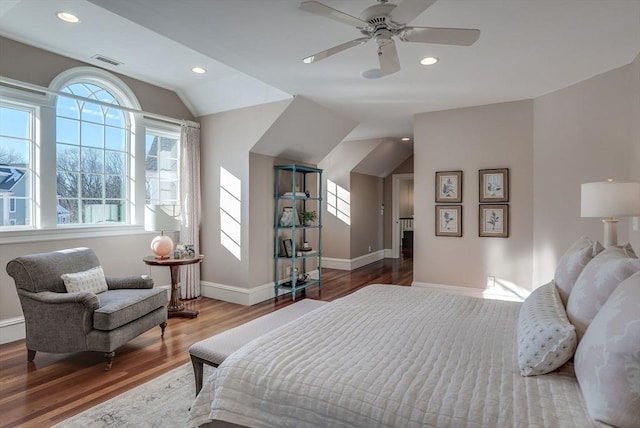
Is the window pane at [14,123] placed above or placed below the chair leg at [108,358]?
above

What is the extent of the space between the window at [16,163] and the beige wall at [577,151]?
562 centimetres

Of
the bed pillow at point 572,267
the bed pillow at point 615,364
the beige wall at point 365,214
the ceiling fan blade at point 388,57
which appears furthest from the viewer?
the beige wall at point 365,214

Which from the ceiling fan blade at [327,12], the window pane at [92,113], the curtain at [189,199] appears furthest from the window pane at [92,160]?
the ceiling fan blade at [327,12]

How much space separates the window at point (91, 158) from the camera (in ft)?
12.6

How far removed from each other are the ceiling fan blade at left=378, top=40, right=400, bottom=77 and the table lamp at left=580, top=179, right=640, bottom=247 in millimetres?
1656

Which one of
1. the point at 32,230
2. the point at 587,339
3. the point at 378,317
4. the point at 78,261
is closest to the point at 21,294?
the point at 78,261

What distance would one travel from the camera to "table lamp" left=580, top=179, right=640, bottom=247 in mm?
2334

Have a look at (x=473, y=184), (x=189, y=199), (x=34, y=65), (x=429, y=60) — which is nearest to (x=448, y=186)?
(x=473, y=184)

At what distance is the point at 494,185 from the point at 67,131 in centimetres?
510

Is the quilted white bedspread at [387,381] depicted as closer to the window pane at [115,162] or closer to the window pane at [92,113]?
the window pane at [115,162]

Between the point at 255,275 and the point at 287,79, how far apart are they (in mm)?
2531

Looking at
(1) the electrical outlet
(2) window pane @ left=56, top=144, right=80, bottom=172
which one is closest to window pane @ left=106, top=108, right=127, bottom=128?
(2) window pane @ left=56, top=144, right=80, bottom=172

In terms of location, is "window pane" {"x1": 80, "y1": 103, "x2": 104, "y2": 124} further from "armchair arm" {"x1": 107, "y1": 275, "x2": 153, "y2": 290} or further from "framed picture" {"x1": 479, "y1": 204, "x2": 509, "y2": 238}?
"framed picture" {"x1": 479, "y1": 204, "x2": 509, "y2": 238}

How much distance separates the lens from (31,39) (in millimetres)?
3404
